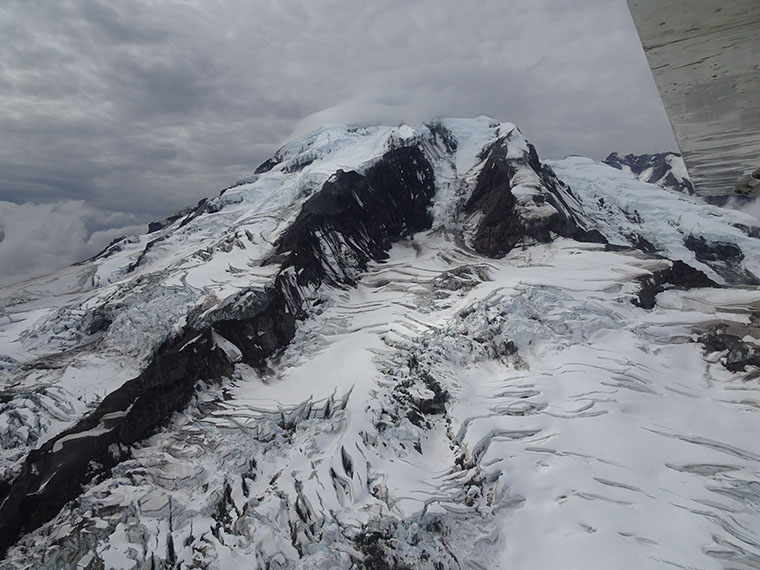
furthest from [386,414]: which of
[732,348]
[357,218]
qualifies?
[357,218]

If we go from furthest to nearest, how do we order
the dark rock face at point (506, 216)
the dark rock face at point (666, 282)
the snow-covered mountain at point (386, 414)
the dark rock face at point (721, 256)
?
the dark rock face at point (721, 256), the dark rock face at point (506, 216), the dark rock face at point (666, 282), the snow-covered mountain at point (386, 414)

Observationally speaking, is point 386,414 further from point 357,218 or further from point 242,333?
point 357,218

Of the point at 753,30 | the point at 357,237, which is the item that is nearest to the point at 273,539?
the point at 753,30

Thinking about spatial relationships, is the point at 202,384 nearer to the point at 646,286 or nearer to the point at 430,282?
the point at 430,282

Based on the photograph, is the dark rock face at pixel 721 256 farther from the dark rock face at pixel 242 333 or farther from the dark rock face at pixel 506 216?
the dark rock face at pixel 242 333

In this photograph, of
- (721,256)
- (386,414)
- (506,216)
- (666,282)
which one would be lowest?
(721,256)

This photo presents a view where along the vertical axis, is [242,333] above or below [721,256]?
above

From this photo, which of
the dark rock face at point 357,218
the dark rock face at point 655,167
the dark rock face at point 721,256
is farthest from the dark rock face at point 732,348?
the dark rock face at point 655,167

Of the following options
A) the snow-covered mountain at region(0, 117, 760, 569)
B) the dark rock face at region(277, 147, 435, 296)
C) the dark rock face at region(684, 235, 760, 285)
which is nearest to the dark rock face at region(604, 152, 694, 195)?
→ the dark rock face at region(684, 235, 760, 285)
